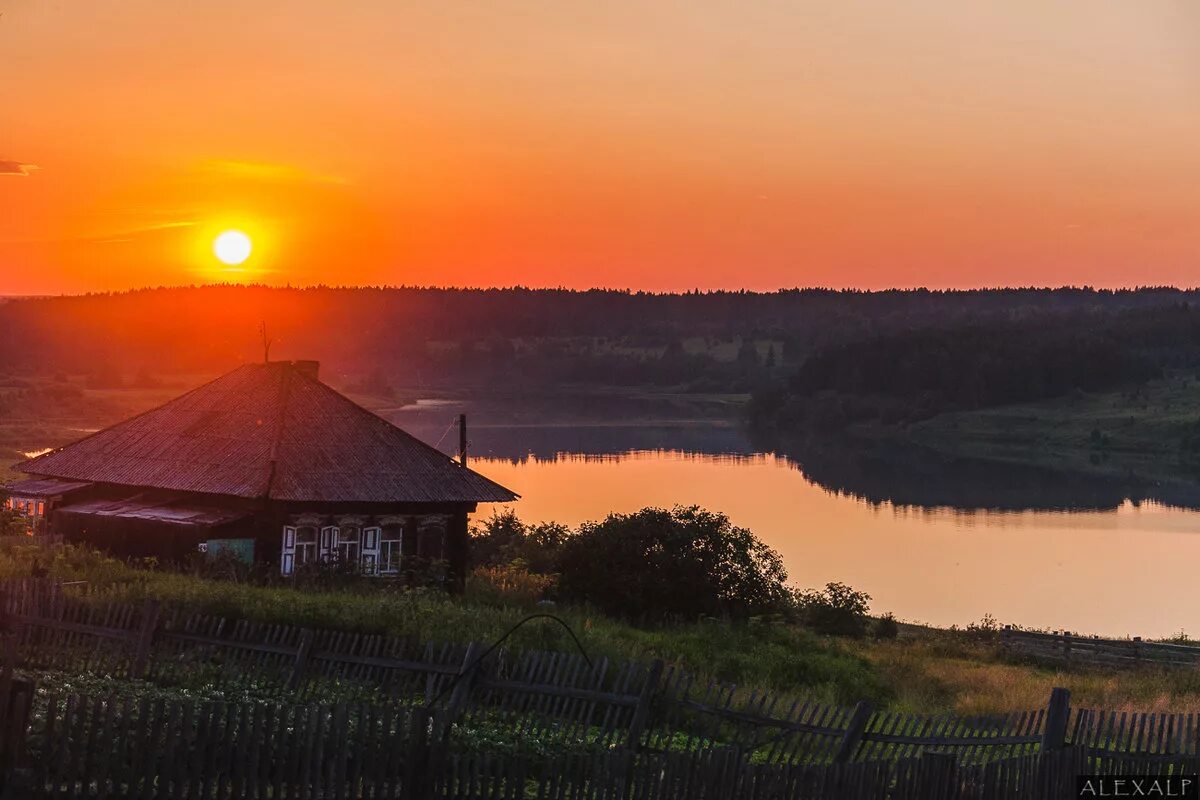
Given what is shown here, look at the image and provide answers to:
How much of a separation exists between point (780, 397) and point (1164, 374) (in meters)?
53.6

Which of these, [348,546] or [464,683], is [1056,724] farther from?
[348,546]

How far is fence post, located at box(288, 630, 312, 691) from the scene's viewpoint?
1711cm

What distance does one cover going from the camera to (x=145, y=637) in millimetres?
17844

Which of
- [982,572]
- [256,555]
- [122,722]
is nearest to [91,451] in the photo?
[256,555]

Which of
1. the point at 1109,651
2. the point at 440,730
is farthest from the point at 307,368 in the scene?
the point at 440,730

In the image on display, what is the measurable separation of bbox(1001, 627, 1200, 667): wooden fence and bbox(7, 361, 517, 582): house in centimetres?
1606

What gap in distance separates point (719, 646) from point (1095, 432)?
137m

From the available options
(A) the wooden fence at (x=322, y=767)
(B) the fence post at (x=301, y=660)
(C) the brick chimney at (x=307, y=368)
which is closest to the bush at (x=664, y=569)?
(C) the brick chimney at (x=307, y=368)

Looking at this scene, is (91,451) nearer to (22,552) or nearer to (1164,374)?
(22,552)

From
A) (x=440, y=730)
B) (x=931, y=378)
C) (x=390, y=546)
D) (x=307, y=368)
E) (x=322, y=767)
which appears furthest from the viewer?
(x=931, y=378)

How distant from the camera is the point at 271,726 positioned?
1052 centimetres

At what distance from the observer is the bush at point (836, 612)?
4347cm

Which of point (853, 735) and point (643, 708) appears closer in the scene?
point (853, 735)

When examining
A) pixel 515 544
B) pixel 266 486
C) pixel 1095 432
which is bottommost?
pixel 515 544
